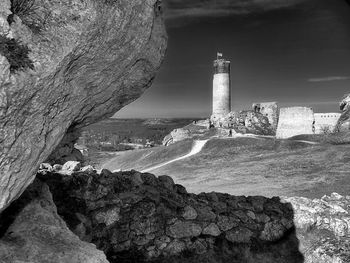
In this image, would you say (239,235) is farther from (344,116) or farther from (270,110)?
(270,110)

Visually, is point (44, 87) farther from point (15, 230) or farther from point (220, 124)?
point (220, 124)

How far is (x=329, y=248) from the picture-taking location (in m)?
11.5

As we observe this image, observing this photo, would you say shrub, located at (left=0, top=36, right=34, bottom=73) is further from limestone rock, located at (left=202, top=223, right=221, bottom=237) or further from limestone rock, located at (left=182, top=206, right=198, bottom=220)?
limestone rock, located at (left=202, top=223, right=221, bottom=237)

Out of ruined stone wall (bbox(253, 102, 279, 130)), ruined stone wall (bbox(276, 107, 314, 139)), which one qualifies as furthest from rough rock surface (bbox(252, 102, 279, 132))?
ruined stone wall (bbox(276, 107, 314, 139))

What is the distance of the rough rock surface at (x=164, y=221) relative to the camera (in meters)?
10.1

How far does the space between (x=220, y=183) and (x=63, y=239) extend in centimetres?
2286

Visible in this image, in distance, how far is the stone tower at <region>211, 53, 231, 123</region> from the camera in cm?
9731

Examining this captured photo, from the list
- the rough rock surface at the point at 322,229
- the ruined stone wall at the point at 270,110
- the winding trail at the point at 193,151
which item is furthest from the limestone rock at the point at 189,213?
the ruined stone wall at the point at 270,110

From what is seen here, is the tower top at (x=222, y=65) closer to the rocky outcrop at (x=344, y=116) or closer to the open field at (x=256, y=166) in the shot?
the rocky outcrop at (x=344, y=116)

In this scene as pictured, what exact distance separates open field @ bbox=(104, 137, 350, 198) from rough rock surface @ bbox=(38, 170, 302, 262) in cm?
1070

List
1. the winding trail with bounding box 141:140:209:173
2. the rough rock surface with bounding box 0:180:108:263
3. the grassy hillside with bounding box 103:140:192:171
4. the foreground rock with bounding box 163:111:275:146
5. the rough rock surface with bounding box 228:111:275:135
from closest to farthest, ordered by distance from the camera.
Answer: the rough rock surface with bounding box 0:180:108:263 → the winding trail with bounding box 141:140:209:173 → the grassy hillside with bounding box 103:140:192:171 → the foreground rock with bounding box 163:111:275:146 → the rough rock surface with bounding box 228:111:275:135

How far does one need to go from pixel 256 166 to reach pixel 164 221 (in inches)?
972

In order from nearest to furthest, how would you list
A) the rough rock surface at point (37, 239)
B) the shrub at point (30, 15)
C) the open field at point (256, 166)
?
the shrub at point (30, 15), the rough rock surface at point (37, 239), the open field at point (256, 166)

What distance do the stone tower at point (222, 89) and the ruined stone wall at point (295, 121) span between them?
82.6 feet
